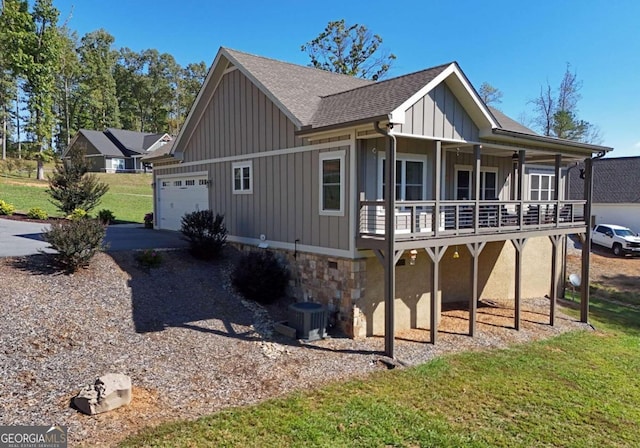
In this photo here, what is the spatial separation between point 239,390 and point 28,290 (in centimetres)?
534

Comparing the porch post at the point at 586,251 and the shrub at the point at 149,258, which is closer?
the shrub at the point at 149,258

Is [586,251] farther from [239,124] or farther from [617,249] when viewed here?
[617,249]

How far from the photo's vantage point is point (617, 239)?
25.9 metres

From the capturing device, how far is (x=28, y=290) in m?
9.05

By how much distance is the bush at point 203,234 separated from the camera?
1295cm

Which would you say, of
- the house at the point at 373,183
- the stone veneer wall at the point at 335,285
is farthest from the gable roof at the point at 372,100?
the stone veneer wall at the point at 335,285

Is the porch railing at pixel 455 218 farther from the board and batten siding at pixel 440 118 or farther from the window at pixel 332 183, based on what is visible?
the board and batten siding at pixel 440 118

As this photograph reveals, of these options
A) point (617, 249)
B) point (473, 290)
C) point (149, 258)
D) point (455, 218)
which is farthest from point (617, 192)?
point (149, 258)

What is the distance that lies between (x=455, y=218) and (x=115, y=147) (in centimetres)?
4662

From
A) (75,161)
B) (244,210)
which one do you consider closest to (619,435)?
(244,210)

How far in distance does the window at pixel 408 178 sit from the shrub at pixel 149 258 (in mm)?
6351

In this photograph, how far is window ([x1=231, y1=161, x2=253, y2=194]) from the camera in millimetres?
13120

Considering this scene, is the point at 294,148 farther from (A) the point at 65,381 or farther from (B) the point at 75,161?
(B) the point at 75,161

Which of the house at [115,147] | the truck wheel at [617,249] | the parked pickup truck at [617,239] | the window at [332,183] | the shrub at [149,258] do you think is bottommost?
the truck wheel at [617,249]
